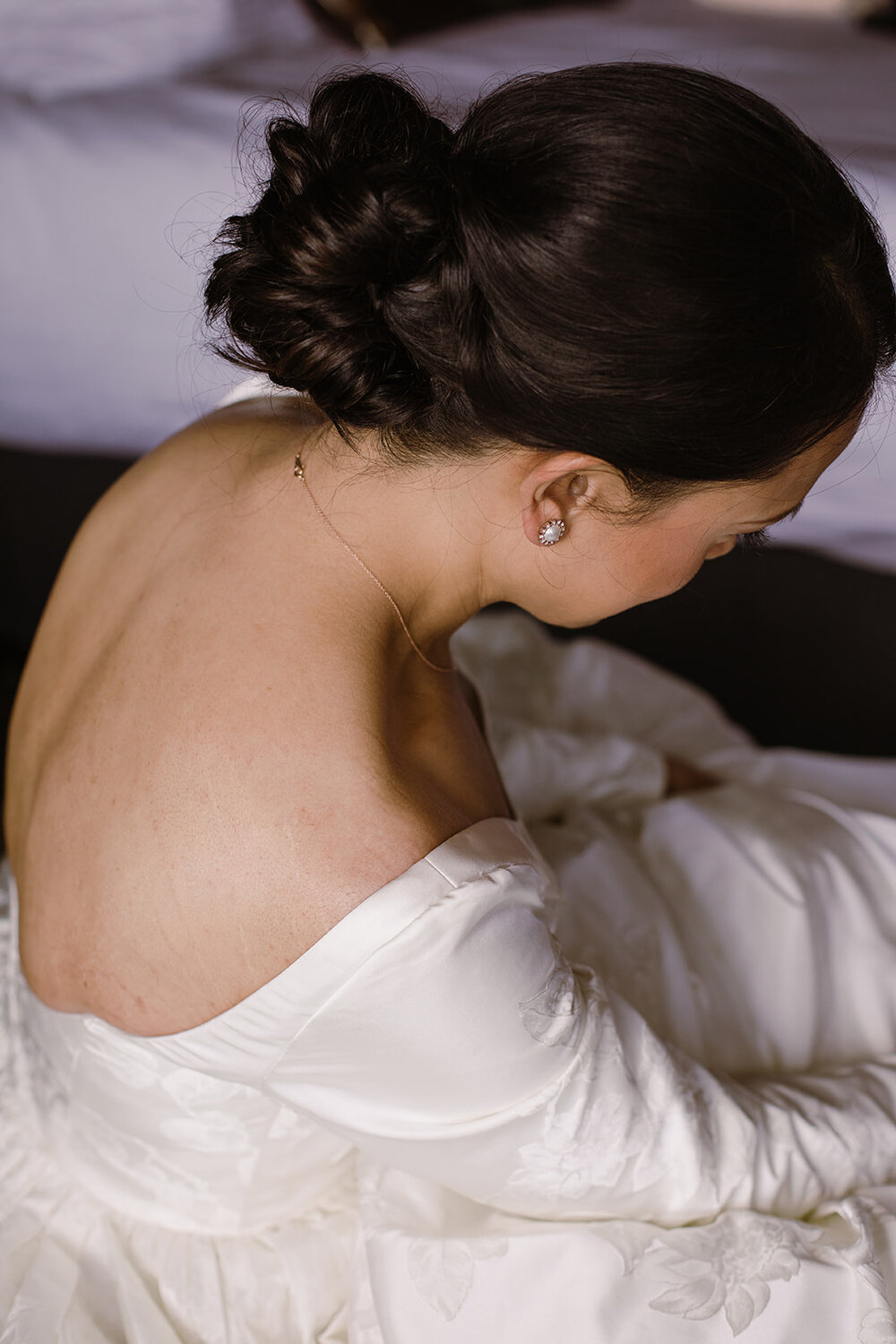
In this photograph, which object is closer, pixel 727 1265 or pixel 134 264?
pixel 727 1265

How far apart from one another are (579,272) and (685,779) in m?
0.78

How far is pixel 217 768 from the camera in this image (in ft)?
2.21

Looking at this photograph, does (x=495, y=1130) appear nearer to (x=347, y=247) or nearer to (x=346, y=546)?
(x=346, y=546)

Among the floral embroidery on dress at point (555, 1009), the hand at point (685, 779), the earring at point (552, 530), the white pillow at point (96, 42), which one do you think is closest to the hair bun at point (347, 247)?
the earring at point (552, 530)

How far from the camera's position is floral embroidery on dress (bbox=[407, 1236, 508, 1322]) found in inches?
28.9

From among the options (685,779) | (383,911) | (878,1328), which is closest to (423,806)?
(383,911)

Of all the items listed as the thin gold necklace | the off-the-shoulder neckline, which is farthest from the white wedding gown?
the thin gold necklace

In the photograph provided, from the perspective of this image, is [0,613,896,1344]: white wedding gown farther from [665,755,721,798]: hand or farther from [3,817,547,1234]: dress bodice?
[665,755,721,798]: hand

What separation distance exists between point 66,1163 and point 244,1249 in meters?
0.16

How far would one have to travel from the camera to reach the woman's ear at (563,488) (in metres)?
0.67

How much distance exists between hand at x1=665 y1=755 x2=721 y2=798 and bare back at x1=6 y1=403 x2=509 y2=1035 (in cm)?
47

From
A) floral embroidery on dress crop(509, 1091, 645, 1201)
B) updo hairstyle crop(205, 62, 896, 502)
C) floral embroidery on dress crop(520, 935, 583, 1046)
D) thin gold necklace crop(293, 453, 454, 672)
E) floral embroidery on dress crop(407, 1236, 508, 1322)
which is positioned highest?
updo hairstyle crop(205, 62, 896, 502)

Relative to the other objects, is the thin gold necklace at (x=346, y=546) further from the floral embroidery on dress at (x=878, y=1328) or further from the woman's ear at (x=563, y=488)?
the floral embroidery on dress at (x=878, y=1328)

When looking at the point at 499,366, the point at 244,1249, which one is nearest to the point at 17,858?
the point at 244,1249
